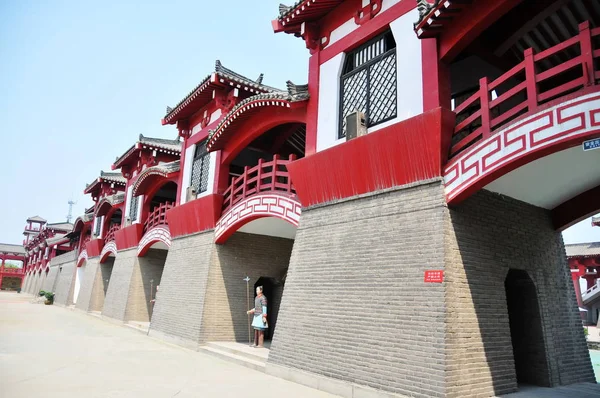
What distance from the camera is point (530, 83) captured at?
5859 millimetres

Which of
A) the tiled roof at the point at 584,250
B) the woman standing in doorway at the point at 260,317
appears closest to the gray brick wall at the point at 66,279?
the woman standing in doorway at the point at 260,317

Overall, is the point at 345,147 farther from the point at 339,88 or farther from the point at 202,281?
the point at 202,281

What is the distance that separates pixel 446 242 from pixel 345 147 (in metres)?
2.72

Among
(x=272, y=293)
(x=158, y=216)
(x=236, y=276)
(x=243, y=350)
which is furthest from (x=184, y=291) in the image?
(x=158, y=216)

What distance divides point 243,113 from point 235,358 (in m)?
6.05

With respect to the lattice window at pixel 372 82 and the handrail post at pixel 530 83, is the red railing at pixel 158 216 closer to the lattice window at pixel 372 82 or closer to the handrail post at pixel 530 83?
the lattice window at pixel 372 82

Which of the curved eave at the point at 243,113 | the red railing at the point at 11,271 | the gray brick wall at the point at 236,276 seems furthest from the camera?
the red railing at the point at 11,271

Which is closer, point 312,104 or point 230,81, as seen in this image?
point 312,104

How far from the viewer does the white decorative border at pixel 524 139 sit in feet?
17.0

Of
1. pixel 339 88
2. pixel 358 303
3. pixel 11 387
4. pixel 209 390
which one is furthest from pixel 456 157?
pixel 11 387

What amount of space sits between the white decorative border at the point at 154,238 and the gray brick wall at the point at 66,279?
14.7 meters

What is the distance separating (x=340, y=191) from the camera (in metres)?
8.42

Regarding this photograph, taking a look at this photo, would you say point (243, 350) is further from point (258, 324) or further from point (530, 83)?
point (530, 83)

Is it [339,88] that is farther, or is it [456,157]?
[339,88]
